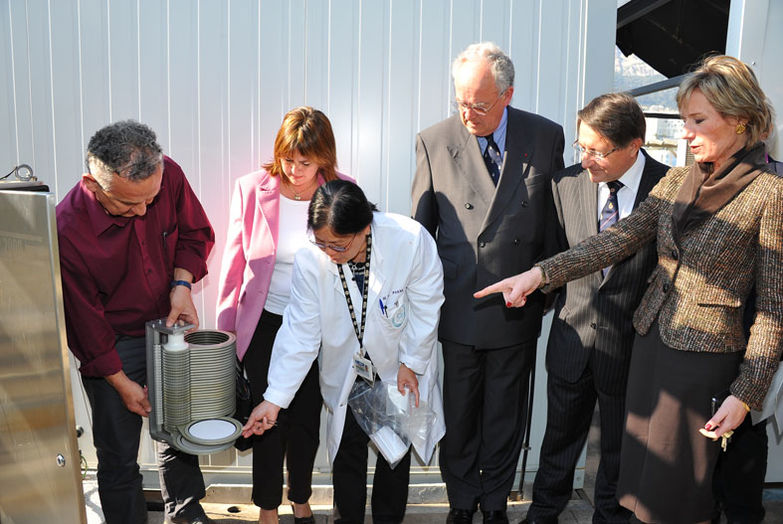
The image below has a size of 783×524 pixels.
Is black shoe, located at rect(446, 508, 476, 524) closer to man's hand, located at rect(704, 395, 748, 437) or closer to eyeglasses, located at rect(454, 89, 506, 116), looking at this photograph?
man's hand, located at rect(704, 395, 748, 437)

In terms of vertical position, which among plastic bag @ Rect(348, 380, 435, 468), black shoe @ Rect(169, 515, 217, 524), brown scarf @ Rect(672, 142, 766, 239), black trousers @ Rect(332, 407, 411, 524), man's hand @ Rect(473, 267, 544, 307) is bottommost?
black shoe @ Rect(169, 515, 217, 524)

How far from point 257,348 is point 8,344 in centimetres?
98

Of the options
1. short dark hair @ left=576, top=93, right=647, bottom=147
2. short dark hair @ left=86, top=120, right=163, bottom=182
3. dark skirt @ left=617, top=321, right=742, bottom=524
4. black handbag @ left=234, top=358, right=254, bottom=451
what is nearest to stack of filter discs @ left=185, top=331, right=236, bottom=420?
black handbag @ left=234, top=358, right=254, bottom=451

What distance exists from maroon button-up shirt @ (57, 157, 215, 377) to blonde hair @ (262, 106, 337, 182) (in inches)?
16.6

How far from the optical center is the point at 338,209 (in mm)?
2123

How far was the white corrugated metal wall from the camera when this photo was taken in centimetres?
285

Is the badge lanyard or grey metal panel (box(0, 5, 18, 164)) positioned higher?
grey metal panel (box(0, 5, 18, 164))

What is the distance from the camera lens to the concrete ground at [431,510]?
301 centimetres

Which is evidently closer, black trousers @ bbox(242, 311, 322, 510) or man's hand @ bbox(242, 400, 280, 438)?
man's hand @ bbox(242, 400, 280, 438)

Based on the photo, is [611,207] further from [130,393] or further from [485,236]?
[130,393]

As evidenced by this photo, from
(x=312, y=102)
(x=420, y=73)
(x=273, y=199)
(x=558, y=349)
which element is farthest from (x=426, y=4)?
(x=558, y=349)

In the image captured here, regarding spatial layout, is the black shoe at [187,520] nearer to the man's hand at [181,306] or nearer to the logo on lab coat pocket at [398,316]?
the man's hand at [181,306]

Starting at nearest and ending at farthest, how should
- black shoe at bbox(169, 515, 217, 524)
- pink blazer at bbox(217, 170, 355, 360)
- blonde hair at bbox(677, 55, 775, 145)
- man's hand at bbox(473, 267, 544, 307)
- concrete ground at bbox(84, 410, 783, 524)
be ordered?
blonde hair at bbox(677, 55, 775, 145) < man's hand at bbox(473, 267, 544, 307) < pink blazer at bbox(217, 170, 355, 360) < black shoe at bbox(169, 515, 217, 524) < concrete ground at bbox(84, 410, 783, 524)

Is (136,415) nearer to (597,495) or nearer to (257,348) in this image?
(257,348)
